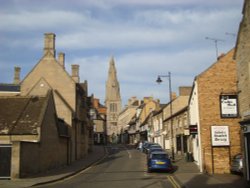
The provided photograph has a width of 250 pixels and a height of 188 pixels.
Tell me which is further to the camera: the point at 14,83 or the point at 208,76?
the point at 14,83

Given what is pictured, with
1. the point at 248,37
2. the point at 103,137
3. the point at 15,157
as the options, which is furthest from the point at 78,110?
the point at 103,137

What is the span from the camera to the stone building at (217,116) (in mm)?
28750

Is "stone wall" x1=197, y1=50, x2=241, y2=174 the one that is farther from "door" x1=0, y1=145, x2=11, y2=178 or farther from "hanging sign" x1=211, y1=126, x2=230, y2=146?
"door" x1=0, y1=145, x2=11, y2=178

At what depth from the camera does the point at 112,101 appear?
170m

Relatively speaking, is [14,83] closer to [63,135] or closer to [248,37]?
[63,135]

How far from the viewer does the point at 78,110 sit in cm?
4541

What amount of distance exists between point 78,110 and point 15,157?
20884 mm

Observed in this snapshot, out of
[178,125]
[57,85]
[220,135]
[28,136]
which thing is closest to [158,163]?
[220,135]

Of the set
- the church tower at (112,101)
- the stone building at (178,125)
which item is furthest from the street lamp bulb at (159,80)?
the church tower at (112,101)

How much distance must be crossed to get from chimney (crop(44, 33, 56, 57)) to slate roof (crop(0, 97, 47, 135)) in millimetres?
13170

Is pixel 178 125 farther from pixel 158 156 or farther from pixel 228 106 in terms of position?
pixel 228 106

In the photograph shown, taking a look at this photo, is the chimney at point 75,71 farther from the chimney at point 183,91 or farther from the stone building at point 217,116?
the stone building at point 217,116

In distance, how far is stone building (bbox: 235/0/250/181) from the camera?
19.1m

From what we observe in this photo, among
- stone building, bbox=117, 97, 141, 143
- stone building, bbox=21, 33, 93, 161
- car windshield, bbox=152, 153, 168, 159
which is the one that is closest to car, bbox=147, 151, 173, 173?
car windshield, bbox=152, 153, 168, 159
